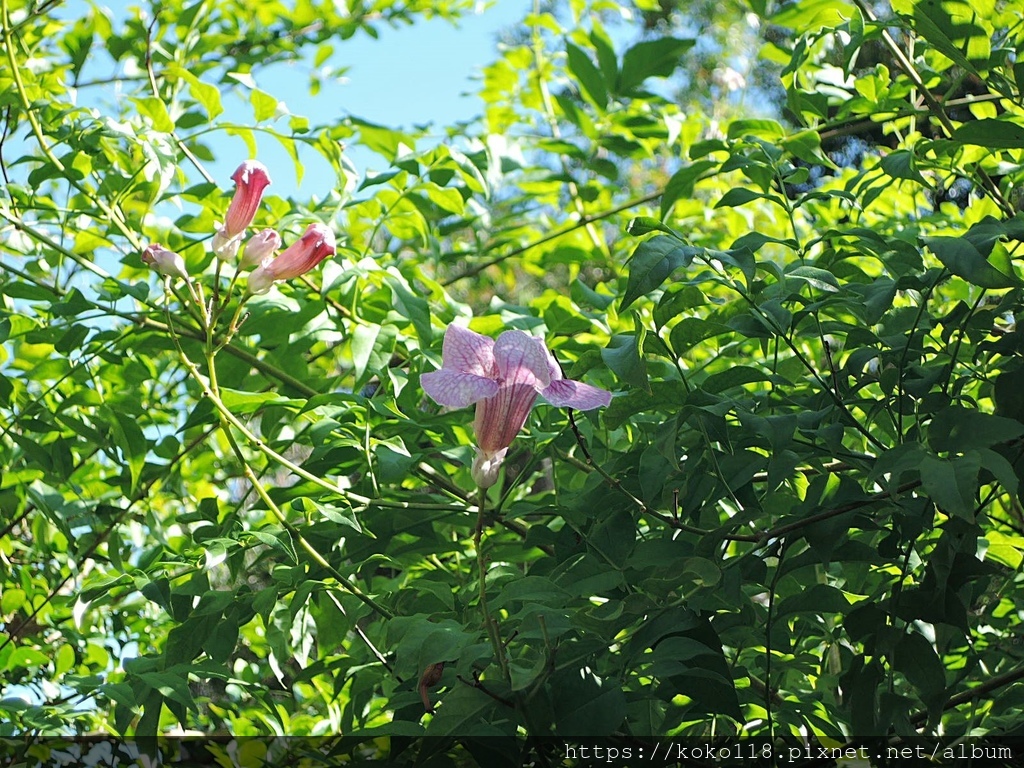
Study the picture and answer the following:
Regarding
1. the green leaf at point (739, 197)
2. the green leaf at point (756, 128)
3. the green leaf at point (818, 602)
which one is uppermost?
the green leaf at point (739, 197)

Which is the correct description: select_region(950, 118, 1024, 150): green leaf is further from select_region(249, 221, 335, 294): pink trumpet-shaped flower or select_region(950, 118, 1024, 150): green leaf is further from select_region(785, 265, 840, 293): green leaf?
select_region(249, 221, 335, 294): pink trumpet-shaped flower

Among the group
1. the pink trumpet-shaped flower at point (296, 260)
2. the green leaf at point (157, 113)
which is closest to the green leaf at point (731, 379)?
the pink trumpet-shaped flower at point (296, 260)

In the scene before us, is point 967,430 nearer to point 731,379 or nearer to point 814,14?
point 731,379

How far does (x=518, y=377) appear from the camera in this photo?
2.28 feet

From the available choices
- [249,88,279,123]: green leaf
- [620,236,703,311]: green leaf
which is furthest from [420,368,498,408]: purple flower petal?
[249,88,279,123]: green leaf

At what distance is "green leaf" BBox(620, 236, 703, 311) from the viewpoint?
2.09 feet

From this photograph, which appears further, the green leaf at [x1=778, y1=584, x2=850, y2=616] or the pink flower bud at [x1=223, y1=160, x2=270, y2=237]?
the pink flower bud at [x1=223, y1=160, x2=270, y2=237]

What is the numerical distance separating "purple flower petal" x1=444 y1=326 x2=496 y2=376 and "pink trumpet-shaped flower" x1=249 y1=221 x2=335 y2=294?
23 centimetres

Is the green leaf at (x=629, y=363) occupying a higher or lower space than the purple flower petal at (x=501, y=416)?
higher

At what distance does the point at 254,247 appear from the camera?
35.2 inches

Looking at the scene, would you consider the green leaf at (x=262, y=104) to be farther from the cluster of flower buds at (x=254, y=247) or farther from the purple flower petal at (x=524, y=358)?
the purple flower petal at (x=524, y=358)

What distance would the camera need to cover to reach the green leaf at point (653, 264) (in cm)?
64

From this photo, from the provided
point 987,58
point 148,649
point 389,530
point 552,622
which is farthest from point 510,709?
point 148,649

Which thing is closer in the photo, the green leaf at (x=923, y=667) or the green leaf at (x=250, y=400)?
the green leaf at (x=923, y=667)
